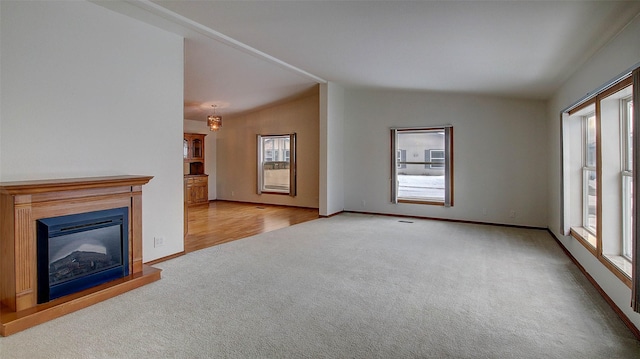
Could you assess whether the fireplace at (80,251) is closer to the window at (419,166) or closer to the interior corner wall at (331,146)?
the interior corner wall at (331,146)

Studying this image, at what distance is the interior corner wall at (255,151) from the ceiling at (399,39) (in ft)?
8.00

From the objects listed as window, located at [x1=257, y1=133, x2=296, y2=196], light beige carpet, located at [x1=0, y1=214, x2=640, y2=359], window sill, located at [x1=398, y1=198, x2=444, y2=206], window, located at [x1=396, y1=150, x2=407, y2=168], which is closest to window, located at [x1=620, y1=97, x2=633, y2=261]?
light beige carpet, located at [x1=0, y1=214, x2=640, y2=359]

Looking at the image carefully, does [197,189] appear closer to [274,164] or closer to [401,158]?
[274,164]

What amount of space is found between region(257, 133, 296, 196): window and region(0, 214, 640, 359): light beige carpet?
16.6ft

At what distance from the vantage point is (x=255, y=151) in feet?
31.2

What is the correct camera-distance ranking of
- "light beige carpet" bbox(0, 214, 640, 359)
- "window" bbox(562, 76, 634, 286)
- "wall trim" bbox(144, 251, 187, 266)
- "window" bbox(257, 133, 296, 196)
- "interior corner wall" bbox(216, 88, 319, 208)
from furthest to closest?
"window" bbox(257, 133, 296, 196) → "interior corner wall" bbox(216, 88, 319, 208) → "wall trim" bbox(144, 251, 187, 266) → "window" bbox(562, 76, 634, 286) → "light beige carpet" bbox(0, 214, 640, 359)

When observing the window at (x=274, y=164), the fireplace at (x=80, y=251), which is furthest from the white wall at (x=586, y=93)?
the window at (x=274, y=164)

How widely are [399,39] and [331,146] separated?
11.7ft

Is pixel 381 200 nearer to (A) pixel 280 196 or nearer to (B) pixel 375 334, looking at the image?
(A) pixel 280 196

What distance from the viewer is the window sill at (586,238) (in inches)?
131

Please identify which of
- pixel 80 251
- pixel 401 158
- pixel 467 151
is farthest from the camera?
pixel 401 158

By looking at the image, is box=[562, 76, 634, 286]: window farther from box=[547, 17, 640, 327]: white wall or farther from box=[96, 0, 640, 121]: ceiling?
box=[96, 0, 640, 121]: ceiling

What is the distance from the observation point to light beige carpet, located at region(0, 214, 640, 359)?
2107mm

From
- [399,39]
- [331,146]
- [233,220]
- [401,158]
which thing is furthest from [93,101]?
[401,158]
